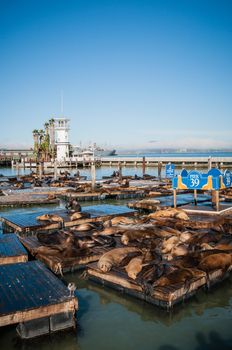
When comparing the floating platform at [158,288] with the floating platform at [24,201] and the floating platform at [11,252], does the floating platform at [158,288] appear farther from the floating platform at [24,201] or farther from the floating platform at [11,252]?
the floating platform at [24,201]

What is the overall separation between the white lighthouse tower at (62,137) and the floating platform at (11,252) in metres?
41.4

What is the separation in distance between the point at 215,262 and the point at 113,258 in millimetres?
1961

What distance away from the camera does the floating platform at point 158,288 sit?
18.1 ft

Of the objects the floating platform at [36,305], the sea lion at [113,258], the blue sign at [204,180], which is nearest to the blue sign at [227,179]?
the blue sign at [204,180]

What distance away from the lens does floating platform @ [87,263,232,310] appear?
5.52 metres

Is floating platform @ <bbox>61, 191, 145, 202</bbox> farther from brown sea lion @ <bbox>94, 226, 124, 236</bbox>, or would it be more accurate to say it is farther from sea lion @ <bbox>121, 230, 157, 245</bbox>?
sea lion @ <bbox>121, 230, 157, 245</bbox>

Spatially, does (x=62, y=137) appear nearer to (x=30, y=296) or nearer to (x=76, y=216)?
(x=76, y=216)

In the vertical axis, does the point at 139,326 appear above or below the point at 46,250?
below

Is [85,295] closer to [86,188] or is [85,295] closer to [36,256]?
[36,256]

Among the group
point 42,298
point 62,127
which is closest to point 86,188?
point 42,298

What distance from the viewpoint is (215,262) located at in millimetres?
6582

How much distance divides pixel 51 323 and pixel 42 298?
14.8 inches

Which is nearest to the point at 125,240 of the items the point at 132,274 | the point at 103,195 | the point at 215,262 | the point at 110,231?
the point at 110,231

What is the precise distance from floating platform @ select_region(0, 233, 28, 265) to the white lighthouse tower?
4141 cm
